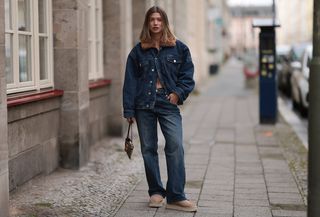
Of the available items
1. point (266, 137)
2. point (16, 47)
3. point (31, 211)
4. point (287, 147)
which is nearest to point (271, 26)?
point (266, 137)

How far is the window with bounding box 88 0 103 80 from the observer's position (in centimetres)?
952

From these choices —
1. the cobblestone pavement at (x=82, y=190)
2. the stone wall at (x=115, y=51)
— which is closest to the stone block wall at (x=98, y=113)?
the stone wall at (x=115, y=51)

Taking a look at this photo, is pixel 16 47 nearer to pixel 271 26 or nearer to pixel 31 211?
pixel 31 211

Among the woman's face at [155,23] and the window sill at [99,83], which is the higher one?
the woman's face at [155,23]

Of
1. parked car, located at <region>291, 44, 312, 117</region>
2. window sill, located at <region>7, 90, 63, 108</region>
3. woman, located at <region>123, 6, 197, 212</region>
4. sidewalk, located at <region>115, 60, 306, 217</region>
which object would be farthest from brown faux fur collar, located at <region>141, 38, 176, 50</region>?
parked car, located at <region>291, 44, 312, 117</region>

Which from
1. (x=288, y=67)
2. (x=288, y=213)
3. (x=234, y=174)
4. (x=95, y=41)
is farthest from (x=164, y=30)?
(x=288, y=67)

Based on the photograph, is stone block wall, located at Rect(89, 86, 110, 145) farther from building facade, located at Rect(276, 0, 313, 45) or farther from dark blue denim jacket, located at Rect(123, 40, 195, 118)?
building facade, located at Rect(276, 0, 313, 45)

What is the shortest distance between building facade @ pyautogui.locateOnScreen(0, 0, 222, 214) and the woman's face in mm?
1307

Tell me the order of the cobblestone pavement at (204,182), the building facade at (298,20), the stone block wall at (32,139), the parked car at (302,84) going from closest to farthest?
the cobblestone pavement at (204,182), the stone block wall at (32,139), the parked car at (302,84), the building facade at (298,20)

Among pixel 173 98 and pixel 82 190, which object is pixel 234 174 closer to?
pixel 82 190

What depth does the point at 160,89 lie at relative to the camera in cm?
579

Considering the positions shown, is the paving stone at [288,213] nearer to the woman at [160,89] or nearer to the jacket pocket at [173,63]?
the woman at [160,89]

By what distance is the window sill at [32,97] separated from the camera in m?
6.25

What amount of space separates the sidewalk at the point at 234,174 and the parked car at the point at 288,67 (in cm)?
681
